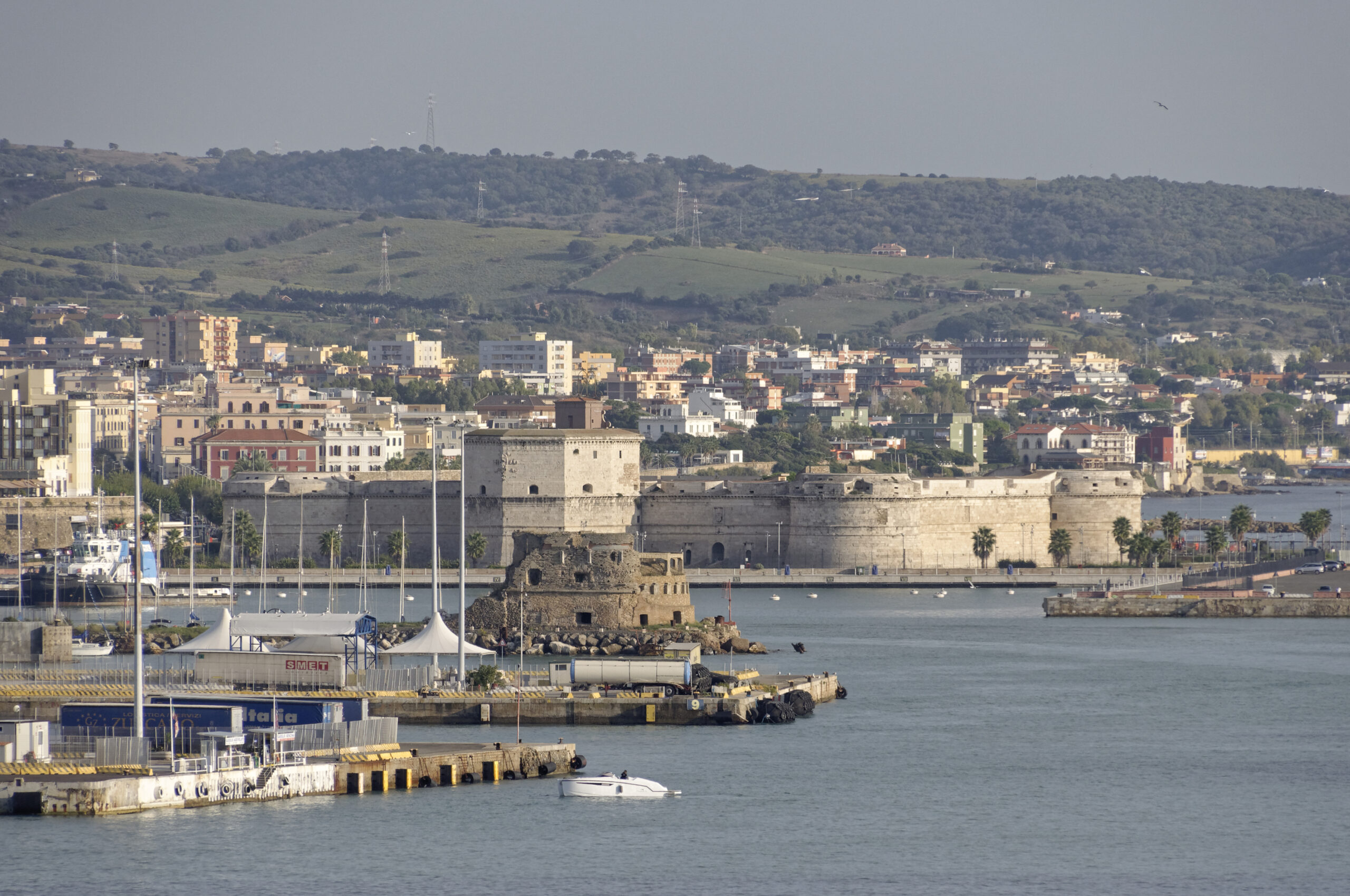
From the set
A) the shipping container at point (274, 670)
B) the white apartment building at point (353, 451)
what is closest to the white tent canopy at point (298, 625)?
the shipping container at point (274, 670)

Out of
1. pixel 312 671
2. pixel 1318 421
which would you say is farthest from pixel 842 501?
pixel 1318 421

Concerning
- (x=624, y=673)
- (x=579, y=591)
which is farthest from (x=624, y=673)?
(x=579, y=591)

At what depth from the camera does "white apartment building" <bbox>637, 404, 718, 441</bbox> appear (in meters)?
140

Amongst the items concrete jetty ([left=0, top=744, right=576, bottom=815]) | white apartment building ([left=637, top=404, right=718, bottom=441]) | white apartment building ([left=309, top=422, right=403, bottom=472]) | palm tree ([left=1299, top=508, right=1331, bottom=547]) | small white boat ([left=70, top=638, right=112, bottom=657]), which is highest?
white apartment building ([left=637, top=404, right=718, bottom=441])

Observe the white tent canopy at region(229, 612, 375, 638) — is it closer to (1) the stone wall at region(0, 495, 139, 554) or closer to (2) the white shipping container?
(2) the white shipping container

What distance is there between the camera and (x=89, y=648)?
50750mm

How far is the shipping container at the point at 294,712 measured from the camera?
35.7 m

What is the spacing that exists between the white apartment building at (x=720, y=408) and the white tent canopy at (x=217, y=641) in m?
105

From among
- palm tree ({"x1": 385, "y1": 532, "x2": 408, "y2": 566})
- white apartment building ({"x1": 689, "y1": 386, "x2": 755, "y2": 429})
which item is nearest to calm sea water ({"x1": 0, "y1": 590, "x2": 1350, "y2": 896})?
palm tree ({"x1": 385, "y1": 532, "x2": 408, "y2": 566})

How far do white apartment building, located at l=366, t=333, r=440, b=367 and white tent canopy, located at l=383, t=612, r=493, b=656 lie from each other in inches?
5589

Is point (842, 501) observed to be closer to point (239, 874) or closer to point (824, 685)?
point (824, 685)

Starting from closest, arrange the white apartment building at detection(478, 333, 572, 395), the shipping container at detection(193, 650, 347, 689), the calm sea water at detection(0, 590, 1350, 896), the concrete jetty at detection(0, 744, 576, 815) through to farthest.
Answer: the calm sea water at detection(0, 590, 1350, 896) < the concrete jetty at detection(0, 744, 576, 815) < the shipping container at detection(193, 650, 347, 689) < the white apartment building at detection(478, 333, 572, 395)

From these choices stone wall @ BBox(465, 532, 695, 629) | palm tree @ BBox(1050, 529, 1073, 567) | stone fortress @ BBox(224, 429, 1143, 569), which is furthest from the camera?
palm tree @ BBox(1050, 529, 1073, 567)

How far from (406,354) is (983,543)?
11488cm
